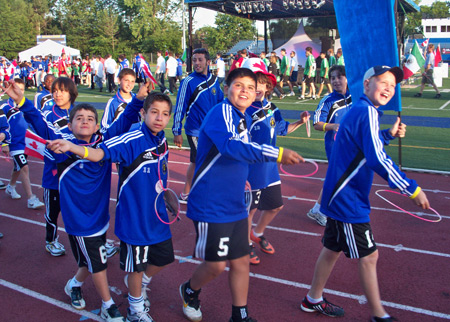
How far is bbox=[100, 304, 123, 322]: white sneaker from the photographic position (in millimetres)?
3549

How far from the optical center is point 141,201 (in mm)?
3344

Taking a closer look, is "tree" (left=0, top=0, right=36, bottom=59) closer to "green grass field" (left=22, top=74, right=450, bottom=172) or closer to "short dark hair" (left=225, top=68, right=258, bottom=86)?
"green grass field" (left=22, top=74, right=450, bottom=172)

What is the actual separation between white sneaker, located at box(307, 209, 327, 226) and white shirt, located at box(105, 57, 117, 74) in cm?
2074

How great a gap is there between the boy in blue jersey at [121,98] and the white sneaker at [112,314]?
2.48m

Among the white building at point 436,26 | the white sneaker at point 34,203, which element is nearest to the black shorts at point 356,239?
the white sneaker at point 34,203

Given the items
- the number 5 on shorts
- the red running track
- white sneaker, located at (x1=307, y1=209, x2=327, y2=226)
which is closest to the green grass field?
the red running track

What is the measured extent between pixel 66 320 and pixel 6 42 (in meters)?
73.7

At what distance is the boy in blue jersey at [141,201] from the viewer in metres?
3.33

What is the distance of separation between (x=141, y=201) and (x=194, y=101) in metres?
3.36

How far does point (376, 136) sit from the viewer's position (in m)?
3.10

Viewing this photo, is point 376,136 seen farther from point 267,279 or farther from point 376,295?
point 267,279

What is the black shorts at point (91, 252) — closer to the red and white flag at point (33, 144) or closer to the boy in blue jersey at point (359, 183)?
the red and white flag at point (33, 144)

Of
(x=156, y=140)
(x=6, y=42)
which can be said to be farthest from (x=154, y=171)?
(x=6, y=42)

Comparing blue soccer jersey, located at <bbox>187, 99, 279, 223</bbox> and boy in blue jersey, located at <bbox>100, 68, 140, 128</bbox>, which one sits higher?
boy in blue jersey, located at <bbox>100, 68, 140, 128</bbox>
